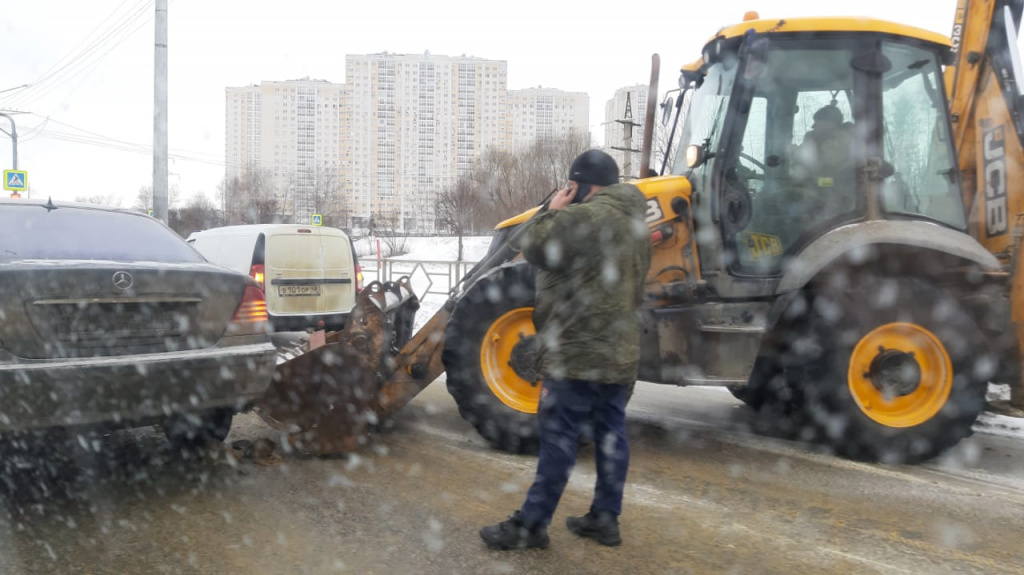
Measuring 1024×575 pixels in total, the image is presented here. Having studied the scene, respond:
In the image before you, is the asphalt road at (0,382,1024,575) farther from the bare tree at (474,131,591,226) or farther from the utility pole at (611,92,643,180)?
the bare tree at (474,131,591,226)

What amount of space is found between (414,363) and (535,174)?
4282 cm

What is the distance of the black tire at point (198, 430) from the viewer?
15.4 feet

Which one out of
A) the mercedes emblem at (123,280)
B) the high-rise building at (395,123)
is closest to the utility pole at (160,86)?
the mercedes emblem at (123,280)

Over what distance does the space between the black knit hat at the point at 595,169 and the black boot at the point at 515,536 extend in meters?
1.58

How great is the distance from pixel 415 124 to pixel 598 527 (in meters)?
67.8

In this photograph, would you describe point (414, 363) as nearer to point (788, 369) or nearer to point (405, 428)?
point (405, 428)

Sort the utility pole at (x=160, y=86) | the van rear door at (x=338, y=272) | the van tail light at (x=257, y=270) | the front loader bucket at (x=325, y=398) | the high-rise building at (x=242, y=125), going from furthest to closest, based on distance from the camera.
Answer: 1. the high-rise building at (x=242, y=125)
2. the utility pole at (x=160, y=86)
3. the van rear door at (x=338, y=272)
4. the van tail light at (x=257, y=270)
5. the front loader bucket at (x=325, y=398)

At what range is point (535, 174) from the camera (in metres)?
47.0

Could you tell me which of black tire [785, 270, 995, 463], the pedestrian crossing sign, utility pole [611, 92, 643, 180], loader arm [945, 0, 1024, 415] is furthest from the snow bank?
black tire [785, 270, 995, 463]

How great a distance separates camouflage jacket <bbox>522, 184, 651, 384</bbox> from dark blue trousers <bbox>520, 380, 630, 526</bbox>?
0.08 m

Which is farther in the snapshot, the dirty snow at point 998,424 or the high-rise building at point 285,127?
the high-rise building at point 285,127

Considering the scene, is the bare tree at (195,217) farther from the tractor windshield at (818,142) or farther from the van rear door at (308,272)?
the tractor windshield at (818,142)

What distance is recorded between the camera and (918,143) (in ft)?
17.0

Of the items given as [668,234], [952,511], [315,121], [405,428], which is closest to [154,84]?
[405,428]
